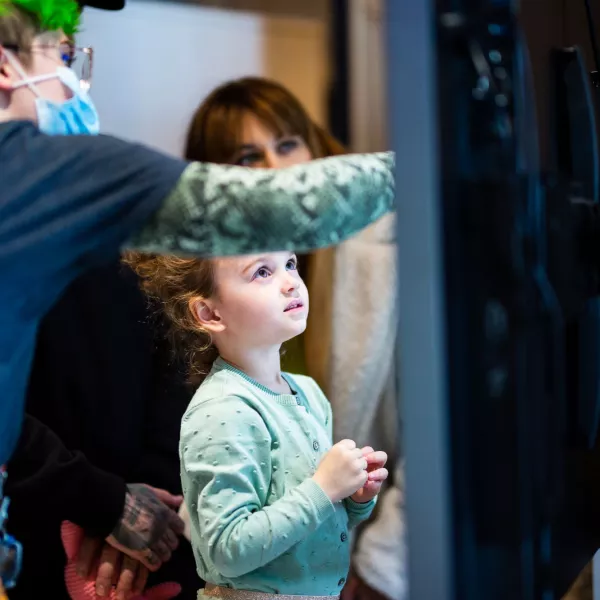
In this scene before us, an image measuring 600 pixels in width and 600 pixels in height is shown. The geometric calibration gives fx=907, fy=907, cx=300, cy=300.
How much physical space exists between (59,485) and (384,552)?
400 millimetres

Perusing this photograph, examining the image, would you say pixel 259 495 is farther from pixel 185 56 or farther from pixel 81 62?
pixel 185 56

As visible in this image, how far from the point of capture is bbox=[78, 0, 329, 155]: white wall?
5.16ft

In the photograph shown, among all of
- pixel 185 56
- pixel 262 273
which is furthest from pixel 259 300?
pixel 185 56

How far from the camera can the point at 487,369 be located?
0.63m

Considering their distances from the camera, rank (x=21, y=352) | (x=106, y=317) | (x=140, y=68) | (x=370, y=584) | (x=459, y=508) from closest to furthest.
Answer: (x=459, y=508) → (x=21, y=352) → (x=370, y=584) → (x=106, y=317) → (x=140, y=68)

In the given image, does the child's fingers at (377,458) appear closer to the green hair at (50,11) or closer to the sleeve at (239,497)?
the sleeve at (239,497)

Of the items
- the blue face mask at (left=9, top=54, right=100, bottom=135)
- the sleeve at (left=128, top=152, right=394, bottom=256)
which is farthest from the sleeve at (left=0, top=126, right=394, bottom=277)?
the blue face mask at (left=9, top=54, right=100, bottom=135)

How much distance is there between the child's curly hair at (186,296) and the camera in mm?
898

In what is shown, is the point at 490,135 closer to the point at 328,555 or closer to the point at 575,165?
the point at 575,165

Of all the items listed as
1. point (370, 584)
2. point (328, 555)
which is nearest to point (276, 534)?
point (328, 555)

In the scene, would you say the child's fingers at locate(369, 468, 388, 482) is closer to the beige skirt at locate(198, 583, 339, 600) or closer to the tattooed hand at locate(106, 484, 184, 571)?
the beige skirt at locate(198, 583, 339, 600)

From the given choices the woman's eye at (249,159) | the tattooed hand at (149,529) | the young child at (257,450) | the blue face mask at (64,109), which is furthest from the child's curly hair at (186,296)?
the woman's eye at (249,159)

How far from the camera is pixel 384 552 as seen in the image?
1.03m

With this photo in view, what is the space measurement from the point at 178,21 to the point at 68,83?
804mm
